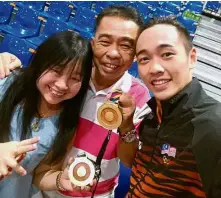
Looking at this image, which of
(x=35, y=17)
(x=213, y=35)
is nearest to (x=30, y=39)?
(x=35, y=17)

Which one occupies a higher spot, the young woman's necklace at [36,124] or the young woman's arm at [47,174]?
the young woman's necklace at [36,124]

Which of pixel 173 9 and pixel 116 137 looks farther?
pixel 173 9

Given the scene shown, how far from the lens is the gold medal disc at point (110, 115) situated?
1.53m

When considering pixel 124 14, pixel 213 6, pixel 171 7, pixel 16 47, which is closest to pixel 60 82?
pixel 124 14

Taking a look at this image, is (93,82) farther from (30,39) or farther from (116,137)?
(30,39)

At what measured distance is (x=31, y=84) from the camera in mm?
1660

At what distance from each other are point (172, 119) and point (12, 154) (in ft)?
2.29

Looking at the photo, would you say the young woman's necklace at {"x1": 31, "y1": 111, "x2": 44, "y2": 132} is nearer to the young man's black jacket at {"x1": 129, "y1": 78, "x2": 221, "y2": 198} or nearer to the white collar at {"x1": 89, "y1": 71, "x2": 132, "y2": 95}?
the white collar at {"x1": 89, "y1": 71, "x2": 132, "y2": 95}

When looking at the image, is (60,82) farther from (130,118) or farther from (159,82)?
(159,82)

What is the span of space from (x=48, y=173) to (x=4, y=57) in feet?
2.46

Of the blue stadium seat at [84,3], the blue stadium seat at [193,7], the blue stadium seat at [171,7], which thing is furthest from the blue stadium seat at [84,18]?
the blue stadium seat at [193,7]

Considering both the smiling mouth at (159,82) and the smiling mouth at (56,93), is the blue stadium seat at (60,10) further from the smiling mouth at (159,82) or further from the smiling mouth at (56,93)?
the smiling mouth at (159,82)

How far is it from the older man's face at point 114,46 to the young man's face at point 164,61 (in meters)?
0.29

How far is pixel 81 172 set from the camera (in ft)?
4.99
